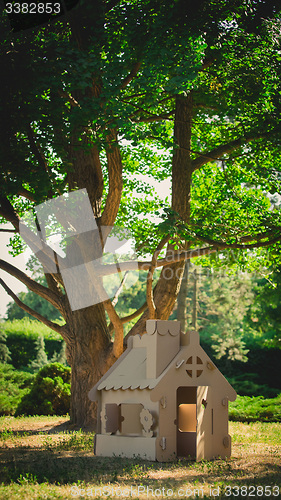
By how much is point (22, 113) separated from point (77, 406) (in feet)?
23.2

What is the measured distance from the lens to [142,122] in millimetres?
11984

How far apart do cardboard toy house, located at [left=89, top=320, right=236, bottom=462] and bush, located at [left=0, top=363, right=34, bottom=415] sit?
30.5 feet

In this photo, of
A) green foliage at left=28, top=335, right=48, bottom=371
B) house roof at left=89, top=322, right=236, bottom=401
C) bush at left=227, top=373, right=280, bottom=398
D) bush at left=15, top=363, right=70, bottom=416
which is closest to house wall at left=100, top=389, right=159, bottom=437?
house roof at left=89, top=322, right=236, bottom=401

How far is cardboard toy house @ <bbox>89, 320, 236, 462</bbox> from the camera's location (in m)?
7.76

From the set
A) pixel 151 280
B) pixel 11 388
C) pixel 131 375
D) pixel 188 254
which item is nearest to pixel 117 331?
pixel 151 280

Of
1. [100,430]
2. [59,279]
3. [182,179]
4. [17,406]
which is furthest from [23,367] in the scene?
[100,430]

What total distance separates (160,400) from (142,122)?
6.67m

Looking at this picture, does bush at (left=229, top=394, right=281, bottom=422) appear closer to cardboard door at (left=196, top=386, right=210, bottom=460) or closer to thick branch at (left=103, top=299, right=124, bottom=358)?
thick branch at (left=103, top=299, right=124, bottom=358)

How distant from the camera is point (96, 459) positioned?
787 cm

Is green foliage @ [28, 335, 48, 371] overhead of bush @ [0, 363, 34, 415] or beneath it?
overhead

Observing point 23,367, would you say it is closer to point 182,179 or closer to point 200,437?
point 182,179

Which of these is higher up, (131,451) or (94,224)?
(94,224)

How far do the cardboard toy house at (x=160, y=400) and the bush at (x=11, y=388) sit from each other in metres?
9.29

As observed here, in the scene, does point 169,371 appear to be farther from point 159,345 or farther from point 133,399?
point 133,399
